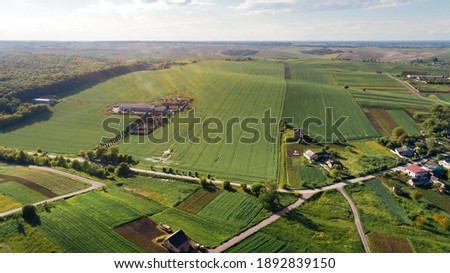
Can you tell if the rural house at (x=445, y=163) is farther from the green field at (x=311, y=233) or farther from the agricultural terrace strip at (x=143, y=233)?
the agricultural terrace strip at (x=143, y=233)

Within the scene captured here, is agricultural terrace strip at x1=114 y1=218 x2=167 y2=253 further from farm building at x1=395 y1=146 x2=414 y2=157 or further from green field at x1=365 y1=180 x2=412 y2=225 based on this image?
farm building at x1=395 y1=146 x2=414 y2=157

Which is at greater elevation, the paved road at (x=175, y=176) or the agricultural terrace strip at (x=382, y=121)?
the agricultural terrace strip at (x=382, y=121)

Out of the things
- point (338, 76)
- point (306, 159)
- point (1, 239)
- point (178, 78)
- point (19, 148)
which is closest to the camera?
point (1, 239)

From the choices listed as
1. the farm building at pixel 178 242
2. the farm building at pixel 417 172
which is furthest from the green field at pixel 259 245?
the farm building at pixel 417 172

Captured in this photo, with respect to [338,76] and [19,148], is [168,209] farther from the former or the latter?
[338,76]

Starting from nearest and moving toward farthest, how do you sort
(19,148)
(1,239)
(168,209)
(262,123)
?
1. (1,239)
2. (168,209)
3. (19,148)
4. (262,123)

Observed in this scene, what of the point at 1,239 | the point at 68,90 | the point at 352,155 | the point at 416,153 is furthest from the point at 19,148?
the point at 416,153
